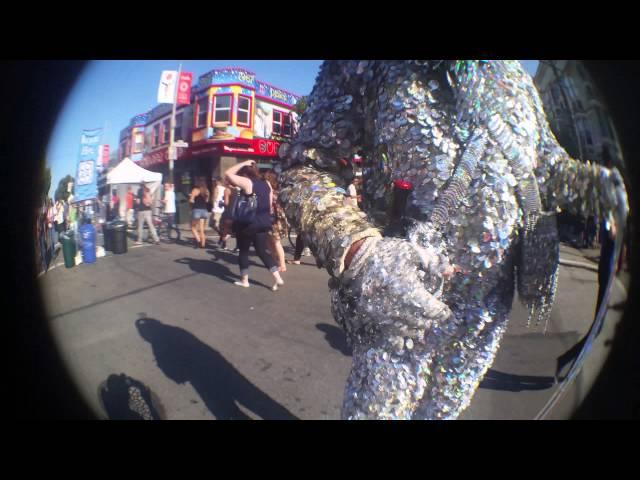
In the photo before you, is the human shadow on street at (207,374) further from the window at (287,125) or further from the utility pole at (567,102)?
the utility pole at (567,102)

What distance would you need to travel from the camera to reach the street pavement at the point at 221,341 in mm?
720

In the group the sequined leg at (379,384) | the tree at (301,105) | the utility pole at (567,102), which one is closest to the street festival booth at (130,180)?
the tree at (301,105)

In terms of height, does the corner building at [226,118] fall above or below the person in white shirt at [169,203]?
above

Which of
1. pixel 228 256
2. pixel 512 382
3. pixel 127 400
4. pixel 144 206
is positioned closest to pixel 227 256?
pixel 228 256

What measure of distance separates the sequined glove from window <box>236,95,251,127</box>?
353 millimetres

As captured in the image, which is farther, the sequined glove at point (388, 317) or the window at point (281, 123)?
the window at point (281, 123)

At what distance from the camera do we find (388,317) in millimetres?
645

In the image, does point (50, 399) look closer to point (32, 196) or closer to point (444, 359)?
point (32, 196)

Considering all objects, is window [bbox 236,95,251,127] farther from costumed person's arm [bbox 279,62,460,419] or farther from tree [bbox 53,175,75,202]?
tree [bbox 53,175,75,202]

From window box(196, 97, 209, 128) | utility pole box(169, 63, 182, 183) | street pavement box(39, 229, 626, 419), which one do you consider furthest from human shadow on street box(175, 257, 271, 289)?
window box(196, 97, 209, 128)

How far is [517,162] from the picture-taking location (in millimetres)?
653

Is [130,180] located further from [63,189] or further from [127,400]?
[127,400]

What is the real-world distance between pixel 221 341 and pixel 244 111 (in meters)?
0.52

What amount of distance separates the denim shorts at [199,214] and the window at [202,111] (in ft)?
0.59
